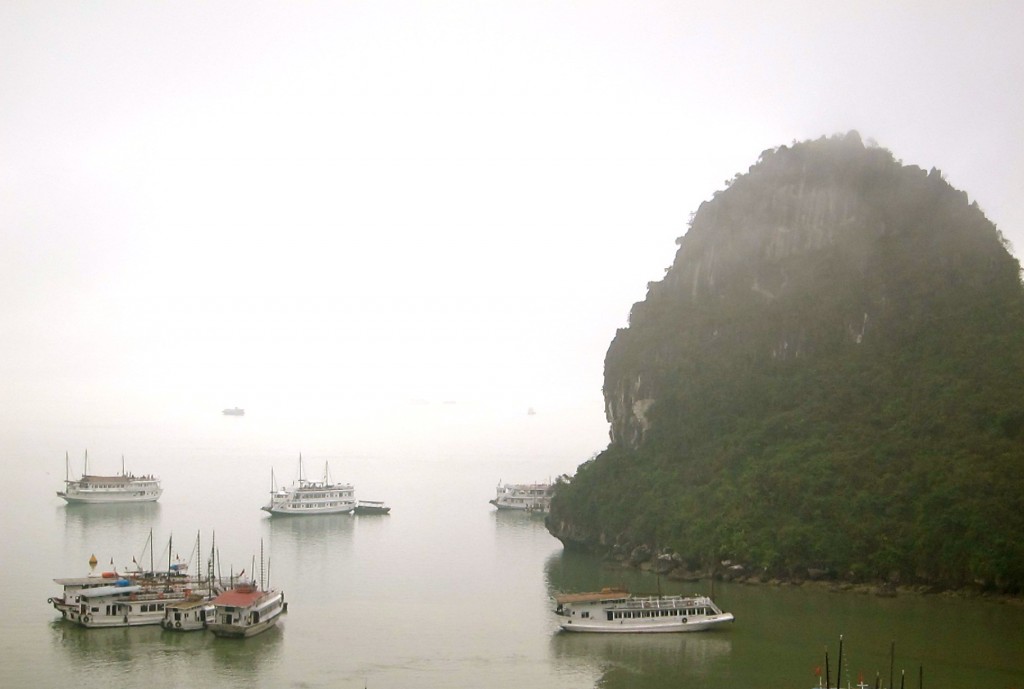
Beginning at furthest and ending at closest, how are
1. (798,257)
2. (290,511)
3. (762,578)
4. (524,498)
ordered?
1. (524,498)
2. (290,511)
3. (798,257)
4. (762,578)

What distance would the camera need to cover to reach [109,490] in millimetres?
64750

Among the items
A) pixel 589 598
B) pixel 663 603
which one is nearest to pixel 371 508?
pixel 589 598

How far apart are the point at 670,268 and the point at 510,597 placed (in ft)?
86.9

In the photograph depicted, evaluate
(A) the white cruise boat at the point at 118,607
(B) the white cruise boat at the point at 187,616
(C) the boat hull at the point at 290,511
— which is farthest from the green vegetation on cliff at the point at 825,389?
(A) the white cruise boat at the point at 118,607

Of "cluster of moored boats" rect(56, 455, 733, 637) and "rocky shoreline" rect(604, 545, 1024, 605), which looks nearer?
"cluster of moored boats" rect(56, 455, 733, 637)

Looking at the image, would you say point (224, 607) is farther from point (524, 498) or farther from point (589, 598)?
point (524, 498)

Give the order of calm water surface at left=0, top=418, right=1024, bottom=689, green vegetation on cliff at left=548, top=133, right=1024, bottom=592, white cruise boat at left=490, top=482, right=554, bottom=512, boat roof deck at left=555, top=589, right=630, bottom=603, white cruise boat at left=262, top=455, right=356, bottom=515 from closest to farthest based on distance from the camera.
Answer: calm water surface at left=0, top=418, right=1024, bottom=689
boat roof deck at left=555, top=589, right=630, bottom=603
green vegetation on cliff at left=548, top=133, right=1024, bottom=592
white cruise boat at left=262, top=455, right=356, bottom=515
white cruise boat at left=490, top=482, right=554, bottom=512

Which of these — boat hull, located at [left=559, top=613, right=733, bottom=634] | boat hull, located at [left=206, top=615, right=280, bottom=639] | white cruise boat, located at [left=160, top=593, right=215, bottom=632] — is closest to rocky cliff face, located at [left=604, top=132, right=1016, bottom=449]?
boat hull, located at [left=559, top=613, right=733, bottom=634]

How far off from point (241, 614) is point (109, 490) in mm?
37397

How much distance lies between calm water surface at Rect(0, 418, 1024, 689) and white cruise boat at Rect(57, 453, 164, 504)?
5.24 meters

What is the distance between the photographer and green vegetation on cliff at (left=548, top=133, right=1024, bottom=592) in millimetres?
39219

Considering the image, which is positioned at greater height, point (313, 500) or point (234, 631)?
point (313, 500)

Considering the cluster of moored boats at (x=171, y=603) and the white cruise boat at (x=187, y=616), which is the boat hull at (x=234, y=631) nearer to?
the cluster of moored boats at (x=171, y=603)

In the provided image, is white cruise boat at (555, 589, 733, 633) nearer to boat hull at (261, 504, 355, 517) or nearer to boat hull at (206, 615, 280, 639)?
boat hull at (206, 615, 280, 639)
